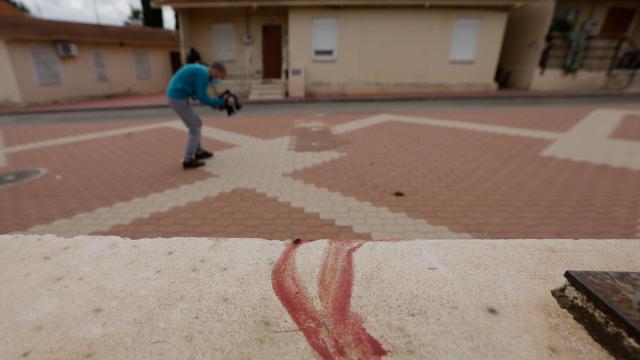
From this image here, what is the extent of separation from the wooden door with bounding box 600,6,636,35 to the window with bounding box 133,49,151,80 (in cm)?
2521

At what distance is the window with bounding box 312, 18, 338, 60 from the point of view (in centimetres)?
1428

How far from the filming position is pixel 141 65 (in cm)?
2002

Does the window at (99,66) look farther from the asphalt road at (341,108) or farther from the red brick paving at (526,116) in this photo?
the red brick paving at (526,116)

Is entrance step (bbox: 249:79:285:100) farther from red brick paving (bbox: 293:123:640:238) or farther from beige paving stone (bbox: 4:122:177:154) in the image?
red brick paving (bbox: 293:123:640:238)

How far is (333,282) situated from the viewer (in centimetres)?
141

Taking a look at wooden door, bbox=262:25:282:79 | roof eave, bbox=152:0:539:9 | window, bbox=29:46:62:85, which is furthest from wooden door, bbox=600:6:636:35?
window, bbox=29:46:62:85

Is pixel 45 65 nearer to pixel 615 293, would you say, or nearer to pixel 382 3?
pixel 382 3

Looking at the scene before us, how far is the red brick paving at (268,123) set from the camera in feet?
26.0

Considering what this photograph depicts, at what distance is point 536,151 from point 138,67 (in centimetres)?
2162

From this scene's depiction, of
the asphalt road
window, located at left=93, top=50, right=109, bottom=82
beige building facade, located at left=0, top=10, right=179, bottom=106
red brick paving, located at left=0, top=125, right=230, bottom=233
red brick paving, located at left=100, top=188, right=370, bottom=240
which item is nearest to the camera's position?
red brick paving, located at left=100, top=188, right=370, bottom=240

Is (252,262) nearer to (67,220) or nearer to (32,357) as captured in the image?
(32,357)

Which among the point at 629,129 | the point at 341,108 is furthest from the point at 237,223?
the point at 341,108

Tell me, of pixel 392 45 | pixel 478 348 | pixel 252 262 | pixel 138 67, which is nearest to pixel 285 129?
pixel 252 262

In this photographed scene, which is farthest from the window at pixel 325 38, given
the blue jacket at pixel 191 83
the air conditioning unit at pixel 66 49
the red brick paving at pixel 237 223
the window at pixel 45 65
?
the window at pixel 45 65
